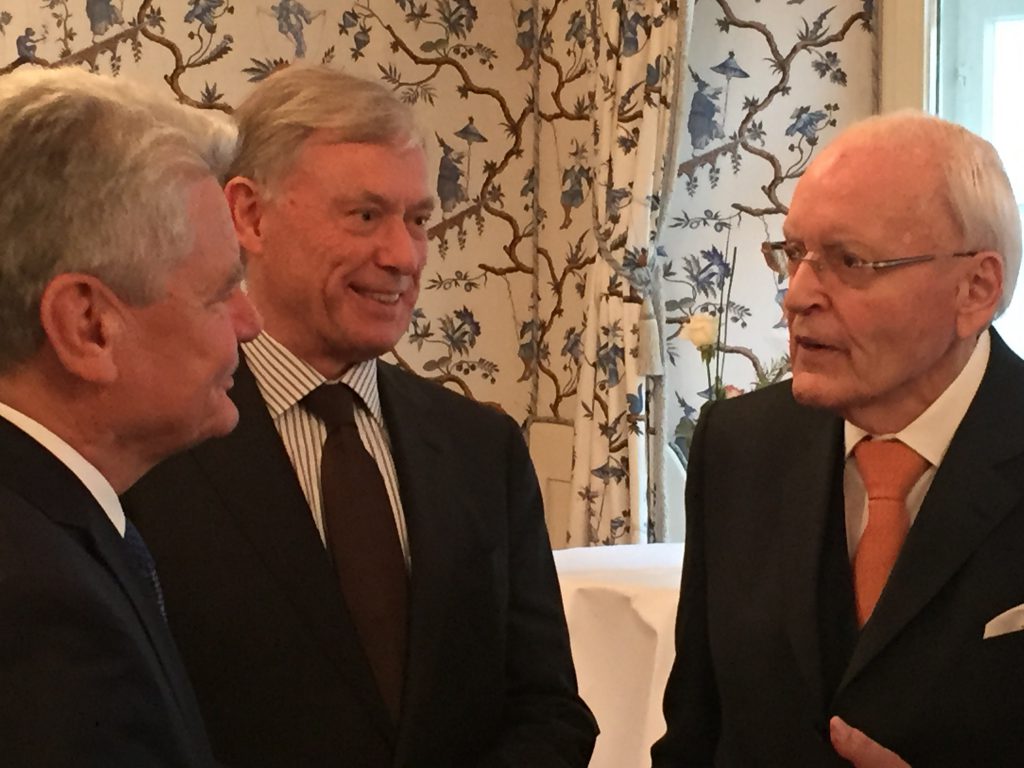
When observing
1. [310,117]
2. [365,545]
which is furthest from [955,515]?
[310,117]

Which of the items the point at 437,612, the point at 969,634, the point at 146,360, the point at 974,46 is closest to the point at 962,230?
the point at 969,634

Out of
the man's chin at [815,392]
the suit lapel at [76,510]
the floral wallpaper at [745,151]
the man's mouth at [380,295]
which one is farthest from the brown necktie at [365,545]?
the floral wallpaper at [745,151]

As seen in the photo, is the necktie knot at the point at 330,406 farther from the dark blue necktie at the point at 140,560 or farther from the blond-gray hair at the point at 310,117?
the dark blue necktie at the point at 140,560

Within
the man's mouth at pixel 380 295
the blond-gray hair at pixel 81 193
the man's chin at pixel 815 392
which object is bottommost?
the man's chin at pixel 815 392

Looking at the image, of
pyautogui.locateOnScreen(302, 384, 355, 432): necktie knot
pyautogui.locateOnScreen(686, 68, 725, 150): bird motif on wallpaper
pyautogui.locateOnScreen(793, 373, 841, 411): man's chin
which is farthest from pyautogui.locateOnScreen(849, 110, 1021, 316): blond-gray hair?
pyautogui.locateOnScreen(686, 68, 725, 150): bird motif on wallpaper

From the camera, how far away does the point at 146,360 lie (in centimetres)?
103

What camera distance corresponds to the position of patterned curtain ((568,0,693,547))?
3.37 meters

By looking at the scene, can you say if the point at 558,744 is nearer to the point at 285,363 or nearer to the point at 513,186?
the point at 285,363

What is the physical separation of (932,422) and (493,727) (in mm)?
630

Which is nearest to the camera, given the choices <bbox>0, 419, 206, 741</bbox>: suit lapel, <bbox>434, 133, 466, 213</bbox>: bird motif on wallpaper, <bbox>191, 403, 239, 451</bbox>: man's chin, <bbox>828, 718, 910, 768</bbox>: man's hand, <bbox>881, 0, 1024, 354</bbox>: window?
<bbox>0, 419, 206, 741</bbox>: suit lapel

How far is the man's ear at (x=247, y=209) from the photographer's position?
4.87 feet

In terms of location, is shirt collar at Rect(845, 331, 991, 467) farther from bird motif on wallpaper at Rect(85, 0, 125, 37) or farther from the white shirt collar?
bird motif on wallpaper at Rect(85, 0, 125, 37)

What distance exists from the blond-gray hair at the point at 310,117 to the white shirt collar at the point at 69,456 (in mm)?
558

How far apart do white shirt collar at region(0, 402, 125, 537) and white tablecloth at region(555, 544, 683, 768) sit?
1345 millimetres
